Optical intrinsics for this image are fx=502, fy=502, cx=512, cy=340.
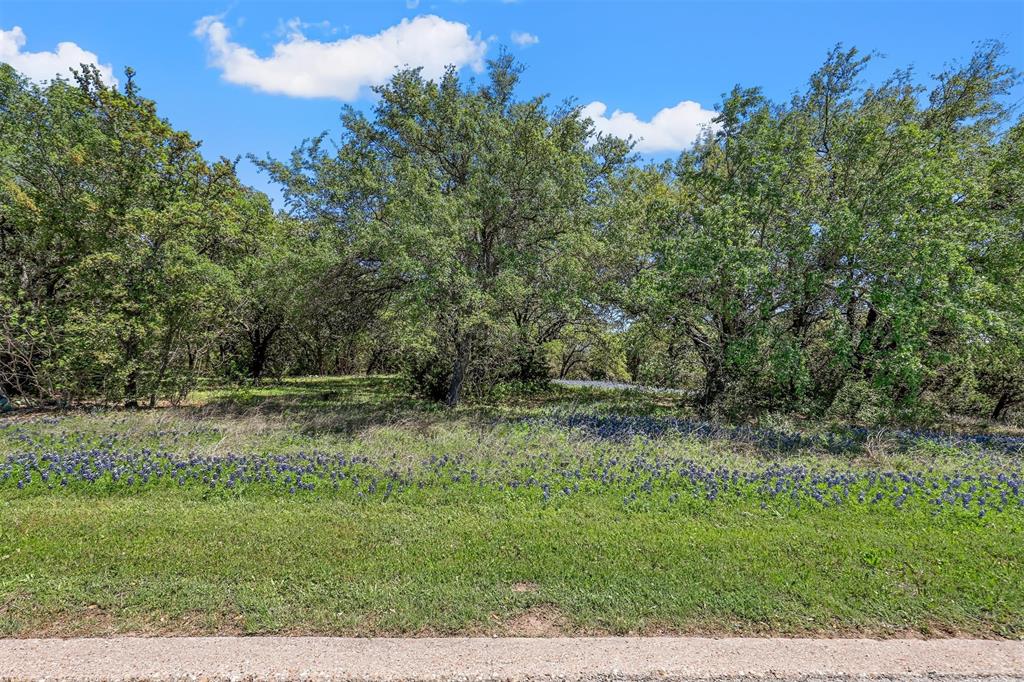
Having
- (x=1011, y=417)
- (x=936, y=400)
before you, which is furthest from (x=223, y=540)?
(x=1011, y=417)

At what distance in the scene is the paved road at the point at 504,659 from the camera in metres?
2.89

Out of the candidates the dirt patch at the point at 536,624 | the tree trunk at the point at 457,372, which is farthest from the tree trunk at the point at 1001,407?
the dirt patch at the point at 536,624

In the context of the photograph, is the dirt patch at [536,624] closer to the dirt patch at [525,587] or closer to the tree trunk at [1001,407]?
the dirt patch at [525,587]

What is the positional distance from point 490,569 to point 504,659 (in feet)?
3.40

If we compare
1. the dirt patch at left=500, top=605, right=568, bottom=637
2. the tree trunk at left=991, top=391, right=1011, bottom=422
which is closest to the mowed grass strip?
the dirt patch at left=500, top=605, right=568, bottom=637

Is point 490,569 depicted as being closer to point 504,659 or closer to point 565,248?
point 504,659

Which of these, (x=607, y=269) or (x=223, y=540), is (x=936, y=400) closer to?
(x=607, y=269)

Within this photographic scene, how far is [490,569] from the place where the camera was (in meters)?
4.08

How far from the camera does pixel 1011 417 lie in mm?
13781

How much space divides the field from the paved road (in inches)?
6.3

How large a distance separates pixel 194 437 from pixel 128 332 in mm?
4346

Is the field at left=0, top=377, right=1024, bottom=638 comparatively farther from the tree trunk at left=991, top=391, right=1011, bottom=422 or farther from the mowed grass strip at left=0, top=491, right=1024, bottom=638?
the tree trunk at left=991, top=391, right=1011, bottom=422

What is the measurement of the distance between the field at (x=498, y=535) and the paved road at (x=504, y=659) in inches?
6.3

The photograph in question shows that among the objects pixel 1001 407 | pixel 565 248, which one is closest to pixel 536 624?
pixel 565 248
